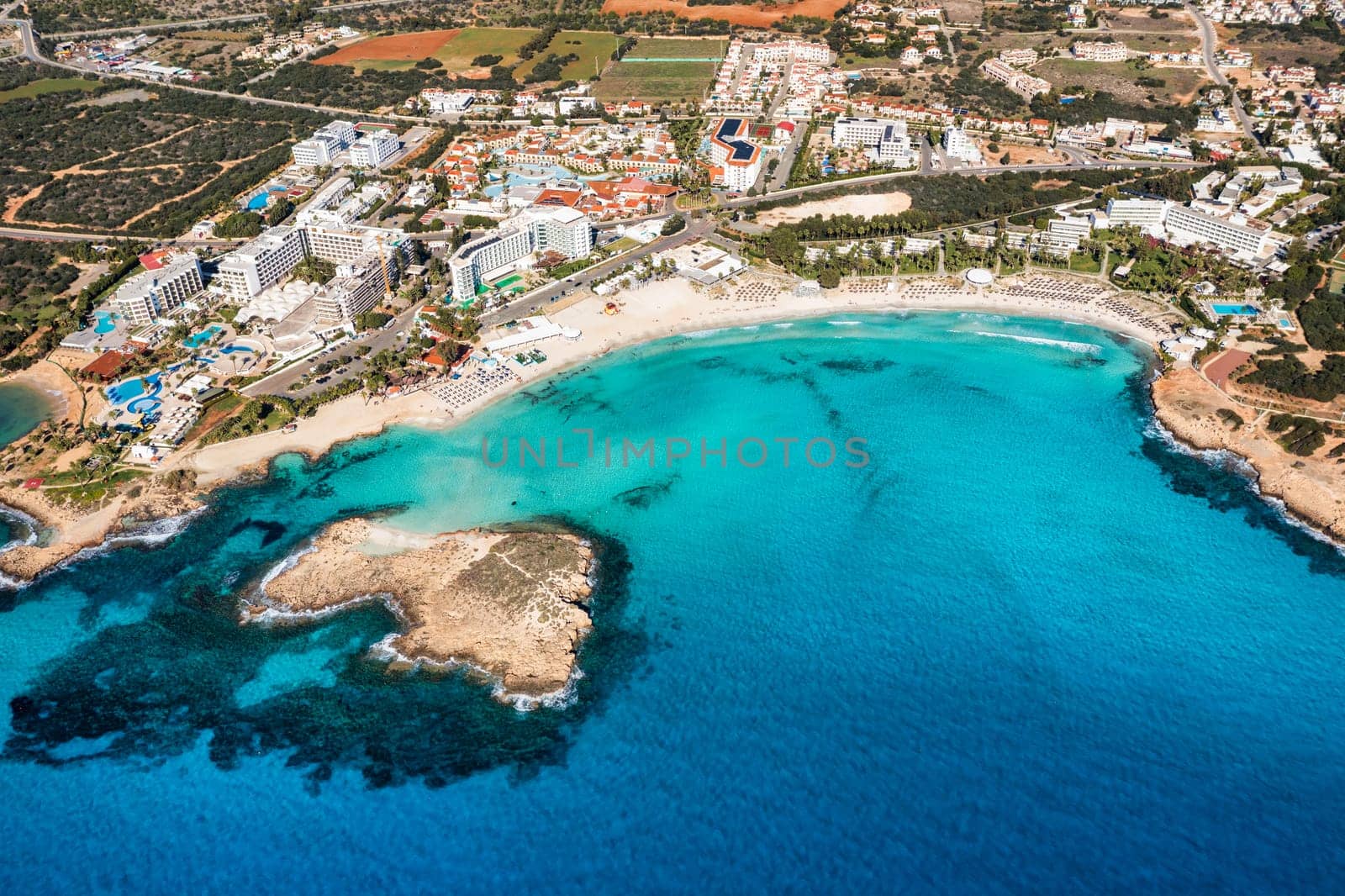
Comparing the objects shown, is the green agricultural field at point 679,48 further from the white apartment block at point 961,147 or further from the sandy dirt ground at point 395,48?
the white apartment block at point 961,147

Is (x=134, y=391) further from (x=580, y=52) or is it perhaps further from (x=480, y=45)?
(x=480, y=45)

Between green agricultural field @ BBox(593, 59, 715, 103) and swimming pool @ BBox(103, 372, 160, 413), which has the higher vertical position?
green agricultural field @ BBox(593, 59, 715, 103)

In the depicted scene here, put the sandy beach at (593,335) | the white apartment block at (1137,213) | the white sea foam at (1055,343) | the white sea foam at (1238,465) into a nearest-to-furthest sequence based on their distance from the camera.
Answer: the white sea foam at (1238,465) → the sandy beach at (593,335) → the white sea foam at (1055,343) → the white apartment block at (1137,213)

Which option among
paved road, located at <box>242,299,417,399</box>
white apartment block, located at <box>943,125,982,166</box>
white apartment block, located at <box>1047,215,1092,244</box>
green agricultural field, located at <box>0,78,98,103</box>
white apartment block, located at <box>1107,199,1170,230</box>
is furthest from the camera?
green agricultural field, located at <box>0,78,98,103</box>

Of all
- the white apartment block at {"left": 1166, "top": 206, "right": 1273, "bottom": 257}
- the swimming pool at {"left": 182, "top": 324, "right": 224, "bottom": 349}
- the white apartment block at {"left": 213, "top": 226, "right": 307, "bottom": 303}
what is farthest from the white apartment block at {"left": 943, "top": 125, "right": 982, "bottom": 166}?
the swimming pool at {"left": 182, "top": 324, "right": 224, "bottom": 349}

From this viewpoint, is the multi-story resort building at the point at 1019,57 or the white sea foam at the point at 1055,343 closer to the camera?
the white sea foam at the point at 1055,343

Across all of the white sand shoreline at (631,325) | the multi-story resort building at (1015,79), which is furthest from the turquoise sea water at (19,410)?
the multi-story resort building at (1015,79)

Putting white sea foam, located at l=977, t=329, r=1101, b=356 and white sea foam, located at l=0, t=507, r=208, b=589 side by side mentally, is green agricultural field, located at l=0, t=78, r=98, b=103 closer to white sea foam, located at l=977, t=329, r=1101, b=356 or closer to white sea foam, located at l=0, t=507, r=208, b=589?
white sea foam, located at l=0, t=507, r=208, b=589
